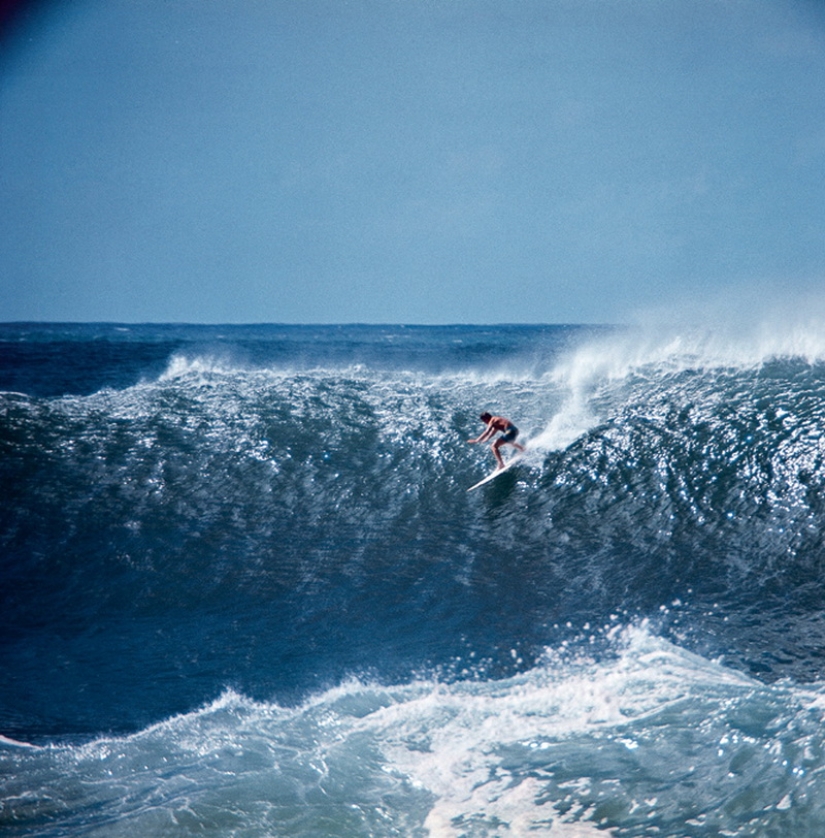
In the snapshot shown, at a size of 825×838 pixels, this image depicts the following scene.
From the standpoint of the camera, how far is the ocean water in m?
4.43

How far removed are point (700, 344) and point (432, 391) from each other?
4.89 metres

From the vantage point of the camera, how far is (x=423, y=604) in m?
7.11

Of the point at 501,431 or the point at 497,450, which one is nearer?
the point at 497,450

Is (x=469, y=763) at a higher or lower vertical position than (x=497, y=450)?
lower

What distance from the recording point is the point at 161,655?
6473mm

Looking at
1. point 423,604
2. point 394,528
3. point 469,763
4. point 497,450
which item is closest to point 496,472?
point 497,450

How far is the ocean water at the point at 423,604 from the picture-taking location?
4.43m

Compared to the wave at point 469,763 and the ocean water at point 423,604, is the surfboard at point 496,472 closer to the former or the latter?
the ocean water at point 423,604

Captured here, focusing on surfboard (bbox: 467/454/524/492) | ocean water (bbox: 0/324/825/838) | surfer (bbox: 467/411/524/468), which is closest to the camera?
ocean water (bbox: 0/324/825/838)

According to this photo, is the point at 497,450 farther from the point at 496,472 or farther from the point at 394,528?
the point at 394,528

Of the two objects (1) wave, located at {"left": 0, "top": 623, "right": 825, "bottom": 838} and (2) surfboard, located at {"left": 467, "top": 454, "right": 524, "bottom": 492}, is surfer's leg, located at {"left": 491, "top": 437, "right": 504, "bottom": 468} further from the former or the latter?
(1) wave, located at {"left": 0, "top": 623, "right": 825, "bottom": 838}

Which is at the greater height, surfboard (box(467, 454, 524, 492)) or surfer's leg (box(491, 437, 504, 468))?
surfer's leg (box(491, 437, 504, 468))

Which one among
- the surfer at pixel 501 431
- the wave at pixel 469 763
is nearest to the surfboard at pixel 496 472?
the surfer at pixel 501 431

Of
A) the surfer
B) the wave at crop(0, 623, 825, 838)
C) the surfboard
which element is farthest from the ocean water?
the surfer
